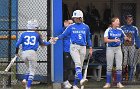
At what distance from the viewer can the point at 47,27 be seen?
456 inches

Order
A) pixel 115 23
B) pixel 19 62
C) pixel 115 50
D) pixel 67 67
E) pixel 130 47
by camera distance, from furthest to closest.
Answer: pixel 130 47
pixel 67 67
pixel 115 50
pixel 19 62
pixel 115 23

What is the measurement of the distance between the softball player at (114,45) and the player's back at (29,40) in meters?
1.99

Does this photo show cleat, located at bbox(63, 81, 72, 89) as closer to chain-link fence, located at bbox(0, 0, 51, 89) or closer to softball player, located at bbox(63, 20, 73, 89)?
softball player, located at bbox(63, 20, 73, 89)

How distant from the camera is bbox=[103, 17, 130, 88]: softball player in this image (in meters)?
11.6

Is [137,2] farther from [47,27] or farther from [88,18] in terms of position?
[47,27]

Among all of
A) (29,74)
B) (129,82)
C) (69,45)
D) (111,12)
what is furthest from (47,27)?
(111,12)

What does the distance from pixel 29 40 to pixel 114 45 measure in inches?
94.2

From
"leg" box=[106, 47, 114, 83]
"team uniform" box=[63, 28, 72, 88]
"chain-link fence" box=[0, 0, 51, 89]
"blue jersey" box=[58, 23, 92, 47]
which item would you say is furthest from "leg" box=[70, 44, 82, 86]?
"leg" box=[106, 47, 114, 83]

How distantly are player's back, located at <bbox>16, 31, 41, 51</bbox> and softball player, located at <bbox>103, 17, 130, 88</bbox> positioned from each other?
1986 millimetres

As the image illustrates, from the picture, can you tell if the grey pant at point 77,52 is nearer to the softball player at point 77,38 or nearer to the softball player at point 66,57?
the softball player at point 77,38

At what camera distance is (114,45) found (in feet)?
38.3

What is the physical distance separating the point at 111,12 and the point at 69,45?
12.8 ft

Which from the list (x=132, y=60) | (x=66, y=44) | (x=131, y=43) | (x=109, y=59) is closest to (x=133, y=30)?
(x=131, y=43)

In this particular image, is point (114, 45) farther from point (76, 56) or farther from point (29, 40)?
point (29, 40)
